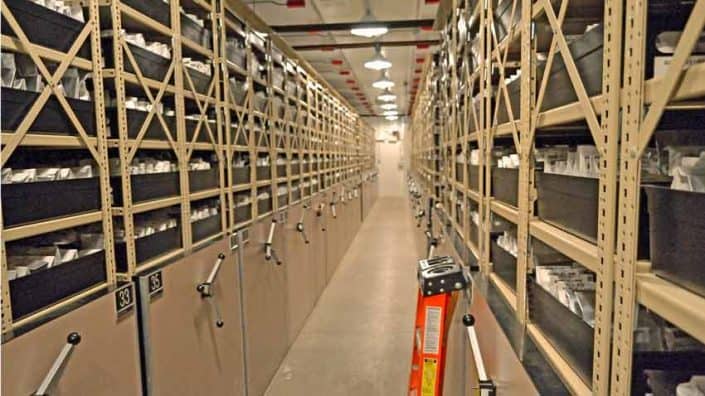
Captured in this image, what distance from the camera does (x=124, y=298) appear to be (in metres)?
1.48

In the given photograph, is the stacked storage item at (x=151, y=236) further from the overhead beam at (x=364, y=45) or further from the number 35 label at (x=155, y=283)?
the overhead beam at (x=364, y=45)

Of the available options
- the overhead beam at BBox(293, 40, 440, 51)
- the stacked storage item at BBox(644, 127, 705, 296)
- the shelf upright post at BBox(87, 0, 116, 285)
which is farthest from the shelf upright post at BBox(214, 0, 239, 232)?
the overhead beam at BBox(293, 40, 440, 51)

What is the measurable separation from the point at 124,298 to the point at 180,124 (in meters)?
0.84

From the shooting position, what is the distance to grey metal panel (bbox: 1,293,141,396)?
105cm

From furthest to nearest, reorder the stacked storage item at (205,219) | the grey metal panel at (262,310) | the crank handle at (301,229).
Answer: the crank handle at (301,229), the grey metal panel at (262,310), the stacked storage item at (205,219)

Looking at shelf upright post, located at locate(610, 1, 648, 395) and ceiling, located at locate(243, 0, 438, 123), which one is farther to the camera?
ceiling, located at locate(243, 0, 438, 123)

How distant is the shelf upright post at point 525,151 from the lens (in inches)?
50.5

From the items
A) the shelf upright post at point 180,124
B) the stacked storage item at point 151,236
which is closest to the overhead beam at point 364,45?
the shelf upright post at point 180,124

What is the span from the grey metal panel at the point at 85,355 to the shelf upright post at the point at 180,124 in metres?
0.58

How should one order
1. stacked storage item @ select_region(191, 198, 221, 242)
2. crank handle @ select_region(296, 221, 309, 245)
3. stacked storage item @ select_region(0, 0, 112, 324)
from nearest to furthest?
stacked storage item @ select_region(0, 0, 112, 324)
stacked storage item @ select_region(191, 198, 221, 242)
crank handle @ select_region(296, 221, 309, 245)

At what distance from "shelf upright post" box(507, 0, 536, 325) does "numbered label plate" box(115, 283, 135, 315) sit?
4.11 ft

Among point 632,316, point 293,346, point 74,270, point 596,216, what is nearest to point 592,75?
point 596,216

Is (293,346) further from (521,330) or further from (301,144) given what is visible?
(521,330)

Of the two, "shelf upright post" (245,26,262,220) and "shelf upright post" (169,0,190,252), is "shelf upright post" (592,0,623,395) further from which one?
"shelf upright post" (245,26,262,220)
